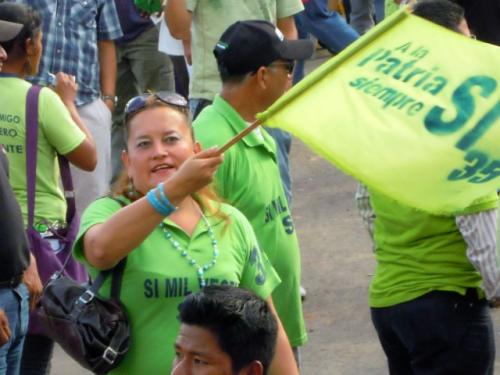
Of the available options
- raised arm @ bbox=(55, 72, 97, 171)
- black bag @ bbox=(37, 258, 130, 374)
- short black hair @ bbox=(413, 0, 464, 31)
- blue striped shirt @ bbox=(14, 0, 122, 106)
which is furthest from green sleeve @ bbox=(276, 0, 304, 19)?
black bag @ bbox=(37, 258, 130, 374)

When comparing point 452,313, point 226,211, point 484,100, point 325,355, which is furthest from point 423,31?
point 325,355

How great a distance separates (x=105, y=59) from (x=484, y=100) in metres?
4.67

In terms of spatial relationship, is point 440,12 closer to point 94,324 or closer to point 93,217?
point 93,217

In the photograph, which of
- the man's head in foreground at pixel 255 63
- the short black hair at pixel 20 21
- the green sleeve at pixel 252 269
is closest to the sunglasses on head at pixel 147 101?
the green sleeve at pixel 252 269

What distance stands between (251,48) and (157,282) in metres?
1.60

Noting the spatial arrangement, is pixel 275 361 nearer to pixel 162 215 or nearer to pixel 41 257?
pixel 162 215

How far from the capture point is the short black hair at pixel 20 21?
5996mm

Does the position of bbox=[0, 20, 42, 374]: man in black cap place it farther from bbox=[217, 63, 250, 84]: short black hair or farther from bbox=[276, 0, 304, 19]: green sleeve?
bbox=[276, 0, 304, 19]: green sleeve

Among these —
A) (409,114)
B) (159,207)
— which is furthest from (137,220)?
(409,114)

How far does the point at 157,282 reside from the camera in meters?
4.02

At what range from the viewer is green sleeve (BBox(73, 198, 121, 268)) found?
4.05 metres

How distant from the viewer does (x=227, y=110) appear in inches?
205

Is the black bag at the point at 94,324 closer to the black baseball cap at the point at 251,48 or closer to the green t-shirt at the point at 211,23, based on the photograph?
the black baseball cap at the point at 251,48

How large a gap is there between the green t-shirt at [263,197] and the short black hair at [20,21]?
1.23 meters
